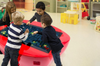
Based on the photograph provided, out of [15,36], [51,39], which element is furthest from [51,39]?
[15,36]

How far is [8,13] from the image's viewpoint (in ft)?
7.16

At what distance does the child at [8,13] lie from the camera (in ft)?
6.77

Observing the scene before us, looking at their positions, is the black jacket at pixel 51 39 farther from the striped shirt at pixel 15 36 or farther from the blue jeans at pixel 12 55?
the blue jeans at pixel 12 55

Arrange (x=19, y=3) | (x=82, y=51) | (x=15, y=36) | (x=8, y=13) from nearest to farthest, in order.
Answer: (x=15, y=36) < (x=8, y=13) < (x=82, y=51) < (x=19, y=3)

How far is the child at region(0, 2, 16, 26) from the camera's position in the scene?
2.06m

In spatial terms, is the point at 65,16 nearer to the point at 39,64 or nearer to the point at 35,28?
the point at 35,28

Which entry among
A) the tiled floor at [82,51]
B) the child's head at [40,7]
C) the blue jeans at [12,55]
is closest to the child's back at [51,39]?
the blue jeans at [12,55]

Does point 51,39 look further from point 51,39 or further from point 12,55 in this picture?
point 12,55

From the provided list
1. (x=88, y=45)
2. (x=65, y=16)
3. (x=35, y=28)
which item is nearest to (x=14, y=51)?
(x=35, y=28)

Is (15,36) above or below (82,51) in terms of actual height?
above

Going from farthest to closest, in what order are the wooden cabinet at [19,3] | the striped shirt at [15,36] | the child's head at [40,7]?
1. the wooden cabinet at [19,3]
2. the child's head at [40,7]
3. the striped shirt at [15,36]

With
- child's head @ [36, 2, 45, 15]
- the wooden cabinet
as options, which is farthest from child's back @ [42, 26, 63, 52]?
the wooden cabinet

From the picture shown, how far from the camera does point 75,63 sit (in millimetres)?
2020

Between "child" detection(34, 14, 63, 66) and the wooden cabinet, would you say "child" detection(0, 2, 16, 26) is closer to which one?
"child" detection(34, 14, 63, 66)
